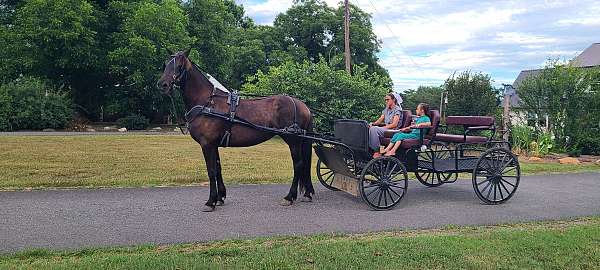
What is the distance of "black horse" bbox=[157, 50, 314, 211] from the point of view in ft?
24.9

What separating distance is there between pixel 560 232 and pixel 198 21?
3656 cm

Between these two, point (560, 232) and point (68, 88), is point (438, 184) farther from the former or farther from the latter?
point (68, 88)

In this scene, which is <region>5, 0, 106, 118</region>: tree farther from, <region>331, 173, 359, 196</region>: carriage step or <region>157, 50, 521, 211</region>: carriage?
<region>331, 173, 359, 196</region>: carriage step

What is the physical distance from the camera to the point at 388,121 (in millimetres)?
8961

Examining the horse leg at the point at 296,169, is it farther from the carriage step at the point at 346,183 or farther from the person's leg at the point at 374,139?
the person's leg at the point at 374,139

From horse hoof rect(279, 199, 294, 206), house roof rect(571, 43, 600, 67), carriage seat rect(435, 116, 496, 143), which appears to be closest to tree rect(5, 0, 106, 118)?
horse hoof rect(279, 199, 294, 206)

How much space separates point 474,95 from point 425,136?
12.9 metres

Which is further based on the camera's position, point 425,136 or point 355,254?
point 425,136

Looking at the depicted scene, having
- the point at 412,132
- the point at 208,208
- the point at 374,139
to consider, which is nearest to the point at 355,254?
the point at 208,208

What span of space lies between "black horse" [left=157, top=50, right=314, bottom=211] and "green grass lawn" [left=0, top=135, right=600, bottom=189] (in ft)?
7.37

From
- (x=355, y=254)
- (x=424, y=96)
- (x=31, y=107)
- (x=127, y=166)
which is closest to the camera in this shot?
(x=355, y=254)

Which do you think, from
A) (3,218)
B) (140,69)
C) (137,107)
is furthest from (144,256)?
(137,107)

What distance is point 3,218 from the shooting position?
266 inches

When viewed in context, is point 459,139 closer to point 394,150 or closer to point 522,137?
point 394,150
